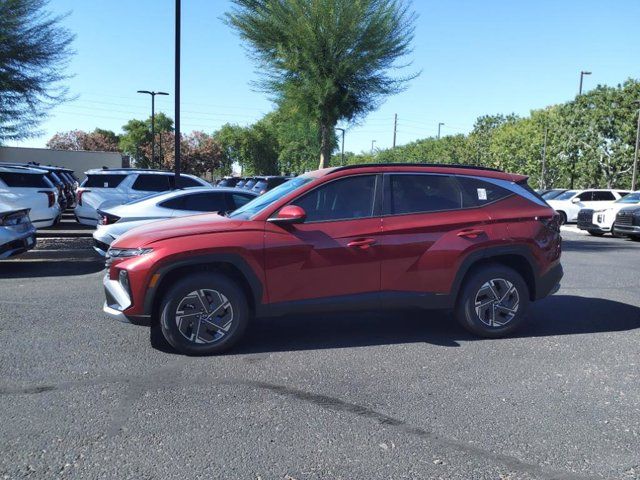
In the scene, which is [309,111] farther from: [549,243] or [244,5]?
[549,243]

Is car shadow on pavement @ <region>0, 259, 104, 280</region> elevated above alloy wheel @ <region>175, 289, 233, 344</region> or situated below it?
below

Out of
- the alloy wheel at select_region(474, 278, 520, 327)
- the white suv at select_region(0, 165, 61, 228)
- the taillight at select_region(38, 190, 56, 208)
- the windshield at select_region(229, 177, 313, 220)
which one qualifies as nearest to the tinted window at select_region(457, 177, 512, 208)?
the alloy wheel at select_region(474, 278, 520, 327)

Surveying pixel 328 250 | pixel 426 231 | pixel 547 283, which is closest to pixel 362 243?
pixel 328 250

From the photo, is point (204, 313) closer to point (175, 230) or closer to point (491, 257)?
point (175, 230)

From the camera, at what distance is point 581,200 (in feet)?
82.4

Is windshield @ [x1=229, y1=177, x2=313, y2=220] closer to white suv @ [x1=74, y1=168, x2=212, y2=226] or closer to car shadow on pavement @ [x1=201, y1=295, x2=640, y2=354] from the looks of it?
car shadow on pavement @ [x1=201, y1=295, x2=640, y2=354]

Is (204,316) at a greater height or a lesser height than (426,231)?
lesser

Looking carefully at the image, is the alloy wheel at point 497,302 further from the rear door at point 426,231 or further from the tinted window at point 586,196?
the tinted window at point 586,196

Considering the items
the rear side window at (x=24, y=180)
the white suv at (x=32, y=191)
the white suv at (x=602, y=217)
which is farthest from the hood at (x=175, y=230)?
the white suv at (x=602, y=217)

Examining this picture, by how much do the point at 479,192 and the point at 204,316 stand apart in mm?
3156

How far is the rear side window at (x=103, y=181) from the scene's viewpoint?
13711 millimetres

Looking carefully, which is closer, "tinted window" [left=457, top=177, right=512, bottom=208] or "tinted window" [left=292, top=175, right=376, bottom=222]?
"tinted window" [left=292, top=175, right=376, bottom=222]

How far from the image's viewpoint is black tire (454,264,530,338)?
233 inches

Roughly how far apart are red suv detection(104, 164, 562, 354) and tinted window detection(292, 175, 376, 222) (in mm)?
11
